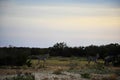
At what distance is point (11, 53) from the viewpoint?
31938 millimetres

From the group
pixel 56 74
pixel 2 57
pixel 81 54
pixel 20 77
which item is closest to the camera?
pixel 20 77

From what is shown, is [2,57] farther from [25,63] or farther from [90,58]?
[90,58]

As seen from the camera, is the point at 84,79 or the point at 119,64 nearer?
the point at 84,79

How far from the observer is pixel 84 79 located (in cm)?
1919

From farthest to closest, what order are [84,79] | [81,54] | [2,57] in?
[81,54] → [2,57] → [84,79]

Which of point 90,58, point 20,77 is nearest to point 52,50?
point 90,58

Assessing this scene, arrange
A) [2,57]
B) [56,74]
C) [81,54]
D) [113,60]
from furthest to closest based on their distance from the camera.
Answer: [81,54] → [113,60] → [2,57] → [56,74]

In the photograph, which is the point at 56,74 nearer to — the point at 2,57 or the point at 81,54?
the point at 2,57

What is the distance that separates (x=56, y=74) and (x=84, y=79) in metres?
2.06

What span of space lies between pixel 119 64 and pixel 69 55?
634 inches

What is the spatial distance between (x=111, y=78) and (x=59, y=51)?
97.4 ft

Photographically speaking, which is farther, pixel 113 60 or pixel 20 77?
pixel 113 60

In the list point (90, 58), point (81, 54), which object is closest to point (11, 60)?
point (90, 58)

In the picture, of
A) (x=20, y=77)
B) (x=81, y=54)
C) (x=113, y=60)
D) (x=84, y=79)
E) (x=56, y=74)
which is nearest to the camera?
(x=20, y=77)
